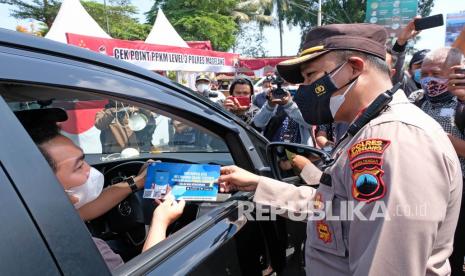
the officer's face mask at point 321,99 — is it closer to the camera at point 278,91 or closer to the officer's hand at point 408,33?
the camera at point 278,91

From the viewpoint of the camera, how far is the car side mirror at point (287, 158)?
1.87m

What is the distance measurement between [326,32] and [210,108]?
537mm

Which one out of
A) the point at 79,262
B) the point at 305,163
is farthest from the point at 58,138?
the point at 305,163

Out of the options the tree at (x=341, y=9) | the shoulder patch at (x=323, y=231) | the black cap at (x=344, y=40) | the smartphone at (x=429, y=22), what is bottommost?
the shoulder patch at (x=323, y=231)

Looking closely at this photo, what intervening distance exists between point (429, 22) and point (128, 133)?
7.89ft

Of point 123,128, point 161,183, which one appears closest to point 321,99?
point 161,183

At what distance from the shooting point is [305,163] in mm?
2000

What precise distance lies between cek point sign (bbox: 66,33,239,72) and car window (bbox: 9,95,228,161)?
3330 millimetres

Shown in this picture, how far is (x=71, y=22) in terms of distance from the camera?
866cm

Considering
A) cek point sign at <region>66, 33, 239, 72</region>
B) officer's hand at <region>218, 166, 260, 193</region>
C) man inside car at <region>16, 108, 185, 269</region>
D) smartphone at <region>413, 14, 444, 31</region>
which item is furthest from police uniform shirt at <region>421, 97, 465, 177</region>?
cek point sign at <region>66, 33, 239, 72</region>

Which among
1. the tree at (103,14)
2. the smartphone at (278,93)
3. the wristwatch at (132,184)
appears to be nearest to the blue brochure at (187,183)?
the wristwatch at (132,184)

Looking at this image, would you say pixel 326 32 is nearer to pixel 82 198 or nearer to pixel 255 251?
pixel 255 251

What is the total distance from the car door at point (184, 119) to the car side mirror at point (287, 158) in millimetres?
76

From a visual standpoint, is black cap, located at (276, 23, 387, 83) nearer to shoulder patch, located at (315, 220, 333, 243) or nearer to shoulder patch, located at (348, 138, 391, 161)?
shoulder patch, located at (348, 138, 391, 161)
